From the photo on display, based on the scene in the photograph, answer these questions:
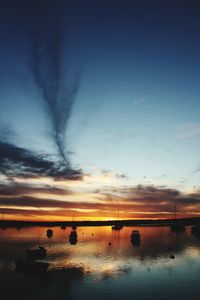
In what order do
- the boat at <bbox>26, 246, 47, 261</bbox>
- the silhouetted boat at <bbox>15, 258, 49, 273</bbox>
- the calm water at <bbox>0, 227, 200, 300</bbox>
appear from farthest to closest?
the boat at <bbox>26, 246, 47, 261</bbox>
the silhouetted boat at <bbox>15, 258, 49, 273</bbox>
the calm water at <bbox>0, 227, 200, 300</bbox>

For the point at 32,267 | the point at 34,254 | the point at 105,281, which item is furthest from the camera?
the point at 34,254

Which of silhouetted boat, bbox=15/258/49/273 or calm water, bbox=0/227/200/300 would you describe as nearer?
calm water, bbox=0/227/200/300

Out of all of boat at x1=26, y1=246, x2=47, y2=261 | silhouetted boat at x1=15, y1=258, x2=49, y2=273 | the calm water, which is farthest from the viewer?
boat at x1=26, y1=246, x2=47, y2=261

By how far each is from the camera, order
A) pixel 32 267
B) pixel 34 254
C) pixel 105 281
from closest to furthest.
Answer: pixel 105 281, pixel 32 267, pixel 34 254

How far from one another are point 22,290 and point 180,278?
31714 millimetres

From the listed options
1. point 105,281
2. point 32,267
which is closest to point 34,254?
point 32,267

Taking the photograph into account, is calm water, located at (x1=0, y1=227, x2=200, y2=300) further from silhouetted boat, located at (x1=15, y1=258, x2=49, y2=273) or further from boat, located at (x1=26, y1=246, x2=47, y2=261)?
boat, located at (x1=26, y1=246, x2=47, y2=261)

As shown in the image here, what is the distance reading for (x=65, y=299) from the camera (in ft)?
150

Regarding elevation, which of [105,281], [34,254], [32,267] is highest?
[34,254]

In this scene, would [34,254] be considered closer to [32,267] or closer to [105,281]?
[32,267]

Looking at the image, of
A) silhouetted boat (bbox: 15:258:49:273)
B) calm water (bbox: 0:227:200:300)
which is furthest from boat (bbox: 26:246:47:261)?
silhouetted boat (bbox: 15:258:49:273)

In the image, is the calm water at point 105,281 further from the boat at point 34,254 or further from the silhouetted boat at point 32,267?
the boat at point 34,254

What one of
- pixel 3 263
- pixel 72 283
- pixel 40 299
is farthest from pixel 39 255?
pixel 40 299

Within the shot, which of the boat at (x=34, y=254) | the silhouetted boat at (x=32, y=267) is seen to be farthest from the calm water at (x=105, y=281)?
the boat at (x=34, y=254)
